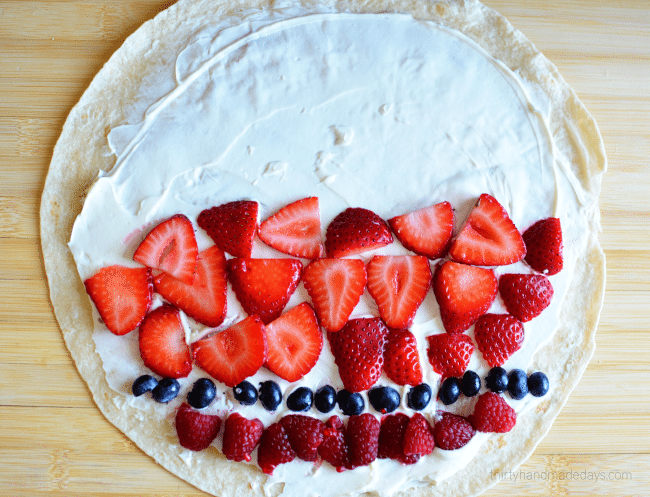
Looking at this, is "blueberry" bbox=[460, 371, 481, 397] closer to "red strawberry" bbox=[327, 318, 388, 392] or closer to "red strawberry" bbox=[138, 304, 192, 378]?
"red strawberry" bbox=[327, 318, 388, 392]

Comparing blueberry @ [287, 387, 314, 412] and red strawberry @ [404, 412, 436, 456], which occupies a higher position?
blueberry @ [287, 387, 314, 412]

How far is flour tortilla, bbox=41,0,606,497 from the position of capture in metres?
1.85

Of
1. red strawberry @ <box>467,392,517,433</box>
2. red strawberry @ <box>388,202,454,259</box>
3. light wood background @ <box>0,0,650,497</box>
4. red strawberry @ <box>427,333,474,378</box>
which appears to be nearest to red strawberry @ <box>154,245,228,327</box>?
light wood background @ <box>0,0,650,497</box>

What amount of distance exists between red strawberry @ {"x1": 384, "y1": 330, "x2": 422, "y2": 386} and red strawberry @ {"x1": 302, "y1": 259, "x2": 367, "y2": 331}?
203 millimetres

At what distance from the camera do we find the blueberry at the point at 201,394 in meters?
1.74

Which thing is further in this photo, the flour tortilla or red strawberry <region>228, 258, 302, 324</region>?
the flour tortilla

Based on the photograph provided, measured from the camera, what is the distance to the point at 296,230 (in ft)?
5.87

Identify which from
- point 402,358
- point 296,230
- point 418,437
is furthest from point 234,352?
point 418,437

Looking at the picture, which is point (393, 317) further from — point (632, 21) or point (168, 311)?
point (632, 21)

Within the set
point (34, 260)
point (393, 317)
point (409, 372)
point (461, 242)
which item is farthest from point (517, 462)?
point (34, 260)

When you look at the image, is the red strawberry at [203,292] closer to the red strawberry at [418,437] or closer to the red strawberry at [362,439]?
the red strawberry at [362,439]

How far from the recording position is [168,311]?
1.77m

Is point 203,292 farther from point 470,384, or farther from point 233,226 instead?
point 470,384

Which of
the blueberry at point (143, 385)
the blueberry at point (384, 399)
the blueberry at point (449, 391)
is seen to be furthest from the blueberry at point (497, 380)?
the blueberry at point (143, 385)
